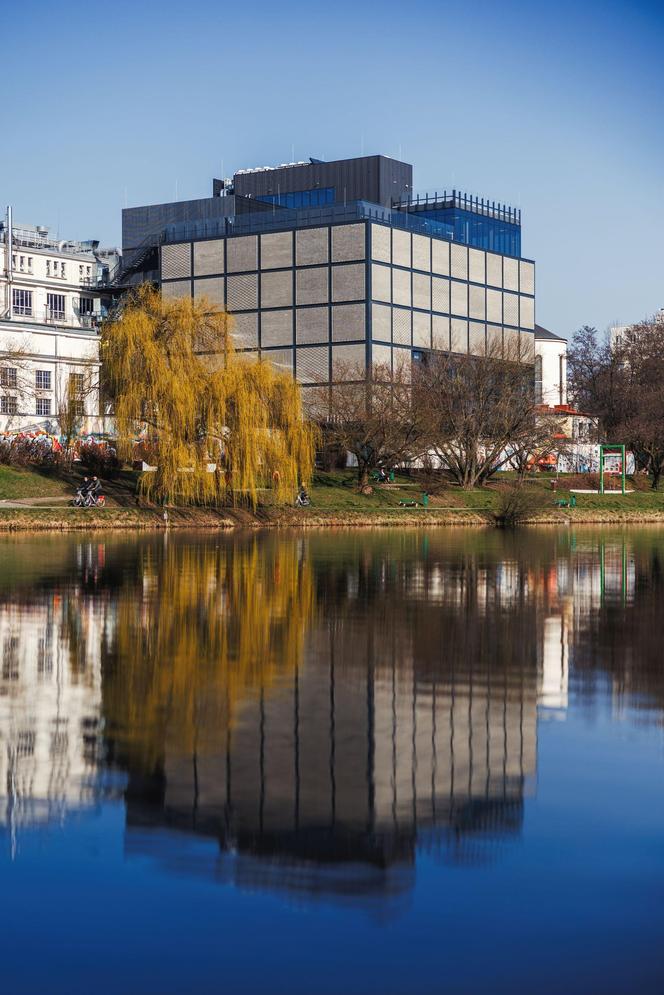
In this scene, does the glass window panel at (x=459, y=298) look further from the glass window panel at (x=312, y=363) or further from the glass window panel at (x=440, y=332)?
the glass window panel at (x=312, y=363)

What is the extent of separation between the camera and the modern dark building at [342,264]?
9450 cm

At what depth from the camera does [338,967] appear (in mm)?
5406

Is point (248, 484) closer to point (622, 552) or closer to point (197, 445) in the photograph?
point (197, 445)

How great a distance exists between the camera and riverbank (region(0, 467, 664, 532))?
53.1 m

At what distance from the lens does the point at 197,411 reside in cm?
5497

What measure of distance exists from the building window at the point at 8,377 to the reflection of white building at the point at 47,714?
54470 millimetres

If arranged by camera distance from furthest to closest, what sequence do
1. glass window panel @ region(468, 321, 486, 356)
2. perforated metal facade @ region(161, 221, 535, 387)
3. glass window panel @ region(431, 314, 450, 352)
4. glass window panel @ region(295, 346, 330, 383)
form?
glass window panel @ region(468, 321, 486, 356) < glass window panel @ region(431, 314, 450, 352) < glass window panel @ region(295, 346, 330, 383) < perforated metal facade @ region(161, 221, 535, 387)

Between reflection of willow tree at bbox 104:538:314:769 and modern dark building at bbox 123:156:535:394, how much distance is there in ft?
211

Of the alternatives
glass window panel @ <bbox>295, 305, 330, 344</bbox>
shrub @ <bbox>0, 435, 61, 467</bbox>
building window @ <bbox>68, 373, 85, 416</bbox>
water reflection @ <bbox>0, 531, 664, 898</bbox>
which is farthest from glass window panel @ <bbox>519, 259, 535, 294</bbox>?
water reflection @ <bbox>0, 531, 664, 898</bbox>

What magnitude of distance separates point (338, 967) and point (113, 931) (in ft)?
3.42

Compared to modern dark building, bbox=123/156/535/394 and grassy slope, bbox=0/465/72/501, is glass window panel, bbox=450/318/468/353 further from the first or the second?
grassy slope, bbox=0/465/72/501

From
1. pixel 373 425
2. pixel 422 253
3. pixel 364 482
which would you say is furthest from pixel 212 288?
pixel 364 482

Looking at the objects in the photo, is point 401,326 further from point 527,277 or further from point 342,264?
point 527,277

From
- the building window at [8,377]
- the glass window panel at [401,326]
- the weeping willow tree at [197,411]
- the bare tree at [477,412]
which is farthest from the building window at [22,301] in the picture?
the weeping willow tree at [197,411]
